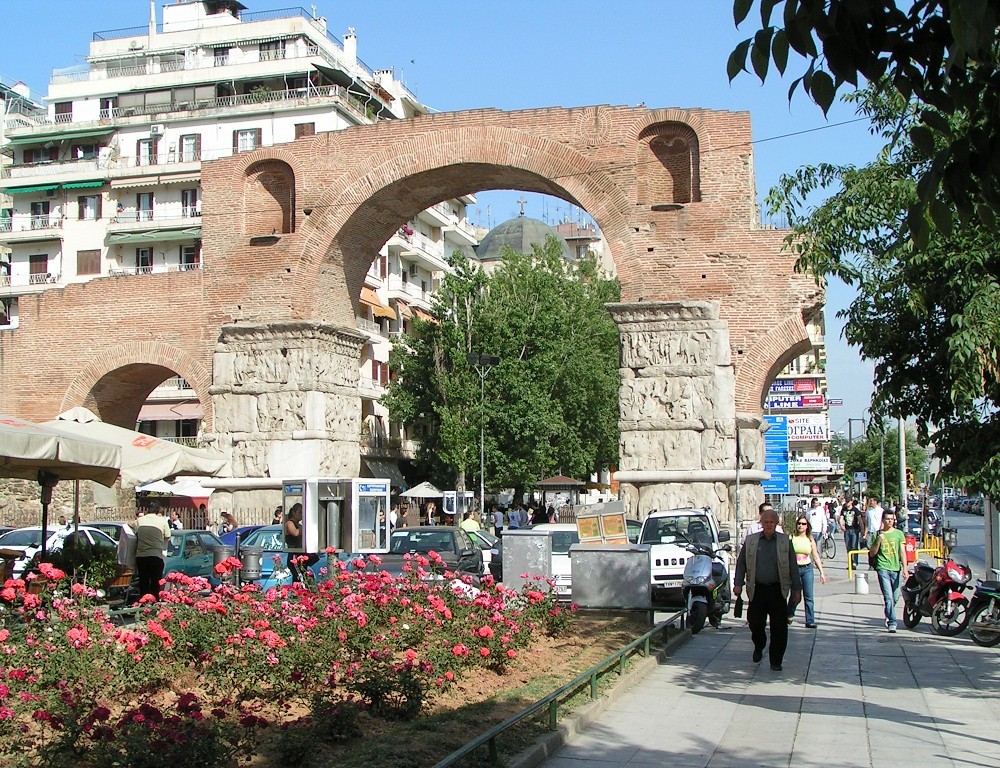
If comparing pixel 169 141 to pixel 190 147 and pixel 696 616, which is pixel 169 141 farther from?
pixel 696 616

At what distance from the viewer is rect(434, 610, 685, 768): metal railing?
242 inches

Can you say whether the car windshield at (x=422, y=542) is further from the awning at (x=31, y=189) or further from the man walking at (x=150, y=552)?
the awning at (x=31, y=189)

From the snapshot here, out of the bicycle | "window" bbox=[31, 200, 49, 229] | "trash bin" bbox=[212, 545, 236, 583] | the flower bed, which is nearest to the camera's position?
the flower bed

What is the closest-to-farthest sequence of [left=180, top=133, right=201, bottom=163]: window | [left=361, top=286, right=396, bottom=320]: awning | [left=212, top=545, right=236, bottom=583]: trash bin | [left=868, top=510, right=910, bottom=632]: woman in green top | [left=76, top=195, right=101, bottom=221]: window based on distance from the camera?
[left=868, top=510, right=910, bottom=632]: woman in green top
[left=212, top=545, right=236, bottom=583]: trash bin
[left=361, top=286, right=396, bottom=320]: awning
[left=180, top=133, right=201, bottom=163]: window
[left=76, top=195, right=101, bottom=221]: window

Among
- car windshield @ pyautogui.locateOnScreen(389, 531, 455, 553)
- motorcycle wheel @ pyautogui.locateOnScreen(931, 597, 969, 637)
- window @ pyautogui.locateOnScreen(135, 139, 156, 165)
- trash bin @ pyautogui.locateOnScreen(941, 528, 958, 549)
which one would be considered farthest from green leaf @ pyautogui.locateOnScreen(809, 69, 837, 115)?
window @ pyautogui.locateOnScreen(135, 139, 156, 165)

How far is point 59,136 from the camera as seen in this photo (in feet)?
160

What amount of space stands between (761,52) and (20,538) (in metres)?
18.0

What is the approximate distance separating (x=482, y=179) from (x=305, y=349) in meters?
4.76

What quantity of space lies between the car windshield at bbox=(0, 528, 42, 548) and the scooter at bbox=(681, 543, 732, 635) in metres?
10.8

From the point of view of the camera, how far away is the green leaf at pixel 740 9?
371 centimetres

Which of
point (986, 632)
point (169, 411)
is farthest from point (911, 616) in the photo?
point (169, 411)

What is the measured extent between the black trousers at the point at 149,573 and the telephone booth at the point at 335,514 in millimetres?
1689

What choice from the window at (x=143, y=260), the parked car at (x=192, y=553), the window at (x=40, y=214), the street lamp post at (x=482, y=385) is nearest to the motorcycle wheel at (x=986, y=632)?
the parked car at (x=192, y=553)

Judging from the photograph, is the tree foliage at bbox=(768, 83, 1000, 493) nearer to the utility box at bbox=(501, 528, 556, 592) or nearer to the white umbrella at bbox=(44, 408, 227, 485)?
the utility box at bbox=(501, 528, 556, 592)
